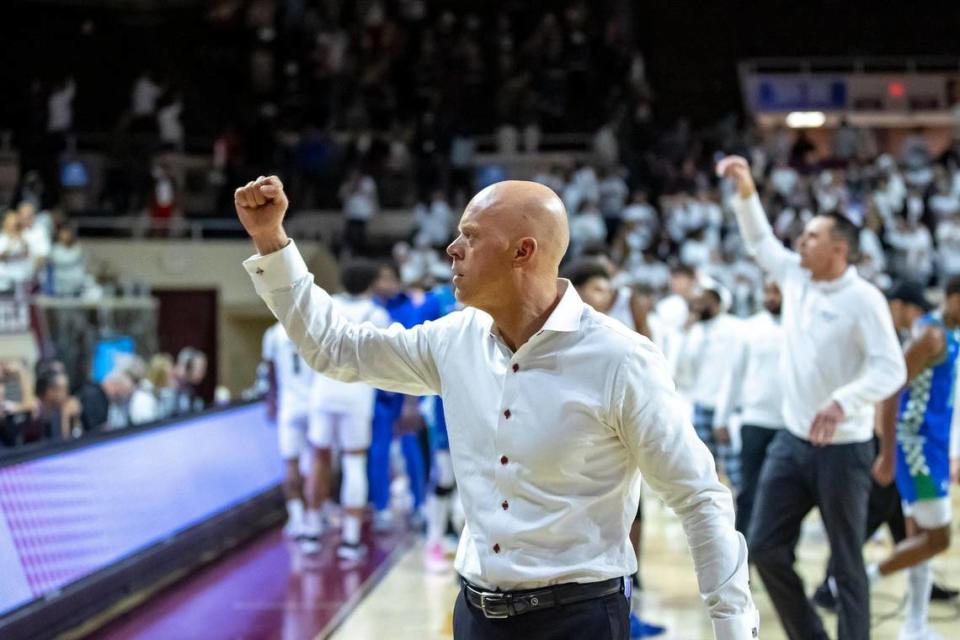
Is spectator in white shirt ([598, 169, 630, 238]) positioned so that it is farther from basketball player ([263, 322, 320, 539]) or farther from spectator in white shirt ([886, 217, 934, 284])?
basketball player ([263, 322, 320, 539])

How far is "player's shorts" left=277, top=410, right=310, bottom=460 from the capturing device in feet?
29.0

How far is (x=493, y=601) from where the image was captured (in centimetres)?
268

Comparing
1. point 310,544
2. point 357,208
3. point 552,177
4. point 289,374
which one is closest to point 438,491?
point 310,544

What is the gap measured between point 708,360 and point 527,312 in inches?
243

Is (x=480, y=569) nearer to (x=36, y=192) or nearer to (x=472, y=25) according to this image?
(x=36, y=192)

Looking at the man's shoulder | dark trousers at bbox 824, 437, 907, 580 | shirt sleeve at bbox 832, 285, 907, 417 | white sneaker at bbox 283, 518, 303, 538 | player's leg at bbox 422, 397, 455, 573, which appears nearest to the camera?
the man's shoulder

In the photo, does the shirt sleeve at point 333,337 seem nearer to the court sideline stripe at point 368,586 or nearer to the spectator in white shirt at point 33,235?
the court sideline stripe at point 368,586

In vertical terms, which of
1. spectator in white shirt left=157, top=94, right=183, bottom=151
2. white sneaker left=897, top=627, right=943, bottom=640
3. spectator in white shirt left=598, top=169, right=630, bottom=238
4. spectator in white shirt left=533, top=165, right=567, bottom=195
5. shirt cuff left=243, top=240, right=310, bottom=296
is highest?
spectator in white shirt left=157, top=94, right=183, bottom=151

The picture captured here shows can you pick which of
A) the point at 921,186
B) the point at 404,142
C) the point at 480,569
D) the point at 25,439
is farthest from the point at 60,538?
the point at 921,186

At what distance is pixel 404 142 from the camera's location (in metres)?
19.8

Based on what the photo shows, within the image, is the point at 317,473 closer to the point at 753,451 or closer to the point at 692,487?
the point at 753,451

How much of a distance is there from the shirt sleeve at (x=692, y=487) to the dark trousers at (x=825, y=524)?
2.32 m

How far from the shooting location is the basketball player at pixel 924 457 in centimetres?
560

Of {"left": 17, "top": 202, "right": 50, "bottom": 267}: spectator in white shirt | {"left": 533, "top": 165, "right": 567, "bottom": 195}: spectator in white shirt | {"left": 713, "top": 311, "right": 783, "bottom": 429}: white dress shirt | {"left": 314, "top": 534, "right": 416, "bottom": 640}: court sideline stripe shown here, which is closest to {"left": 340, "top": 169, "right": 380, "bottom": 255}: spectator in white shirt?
{"left": 533, "top": 165, "right": 567, "bottom": 195}: spectator in white shirt
